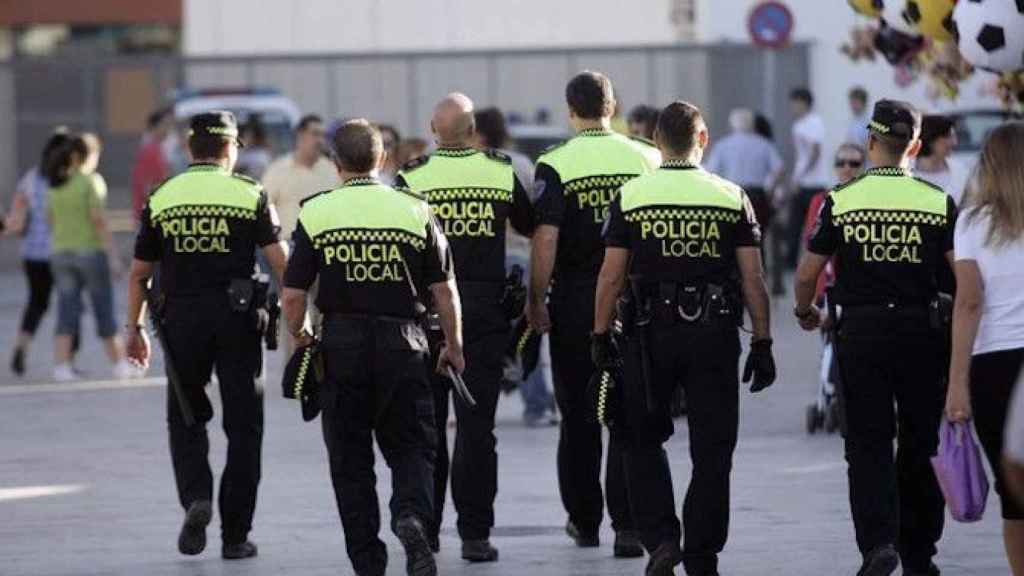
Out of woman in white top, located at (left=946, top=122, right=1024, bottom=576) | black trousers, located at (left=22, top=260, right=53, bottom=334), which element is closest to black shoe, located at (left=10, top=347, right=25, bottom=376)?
black trousers, located at (left=22, top=260, right=53, bottom=334)

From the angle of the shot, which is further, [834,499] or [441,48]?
[441,48]

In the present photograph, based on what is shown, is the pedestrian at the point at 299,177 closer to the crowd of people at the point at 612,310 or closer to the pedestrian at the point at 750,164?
the crowd of people at the point at 612,310

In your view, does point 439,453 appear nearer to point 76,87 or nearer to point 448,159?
point 448,159

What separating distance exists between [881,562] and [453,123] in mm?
2502

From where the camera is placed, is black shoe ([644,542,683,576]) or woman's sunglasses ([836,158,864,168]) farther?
woman's sunglasses ([836,158,864,168])

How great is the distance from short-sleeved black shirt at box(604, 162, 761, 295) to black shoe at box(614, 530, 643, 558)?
4.50ft

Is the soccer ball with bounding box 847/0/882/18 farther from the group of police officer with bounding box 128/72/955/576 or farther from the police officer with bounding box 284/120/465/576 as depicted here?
the police officer with bounding box 284/120/465/576

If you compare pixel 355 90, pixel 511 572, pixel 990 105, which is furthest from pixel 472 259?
pixel 355 90

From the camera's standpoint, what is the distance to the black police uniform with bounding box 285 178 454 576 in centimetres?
952

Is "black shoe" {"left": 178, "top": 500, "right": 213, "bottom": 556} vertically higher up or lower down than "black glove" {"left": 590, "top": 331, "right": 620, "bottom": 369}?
lower down

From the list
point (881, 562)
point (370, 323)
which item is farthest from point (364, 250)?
point (881, 562)

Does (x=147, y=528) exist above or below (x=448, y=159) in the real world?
below

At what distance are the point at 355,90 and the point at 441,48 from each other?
523 cm

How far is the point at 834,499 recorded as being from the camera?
12227mm
